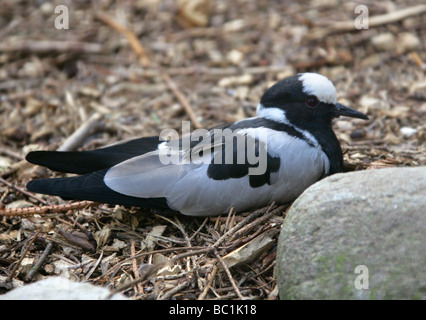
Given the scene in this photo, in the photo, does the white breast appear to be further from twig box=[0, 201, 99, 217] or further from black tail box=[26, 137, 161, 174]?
twig box=[0, 201, 99, 217]

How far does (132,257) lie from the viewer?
3.43m

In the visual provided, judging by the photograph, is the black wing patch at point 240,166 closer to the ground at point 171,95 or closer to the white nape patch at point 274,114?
the ground at point 171,95

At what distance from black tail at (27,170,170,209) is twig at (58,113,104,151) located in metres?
1.22

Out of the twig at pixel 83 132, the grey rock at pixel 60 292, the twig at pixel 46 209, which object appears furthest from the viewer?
the twig at pixel 83 132

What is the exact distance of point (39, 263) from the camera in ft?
11.5

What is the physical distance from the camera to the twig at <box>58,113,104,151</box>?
4.96 metres

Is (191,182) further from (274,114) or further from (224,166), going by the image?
(274,114)

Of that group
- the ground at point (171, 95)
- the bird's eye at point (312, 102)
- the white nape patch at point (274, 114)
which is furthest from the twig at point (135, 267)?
the bird's eye at point (312, 102)

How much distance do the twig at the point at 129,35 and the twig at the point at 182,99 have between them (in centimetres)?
48

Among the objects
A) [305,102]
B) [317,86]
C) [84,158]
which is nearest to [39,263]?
[84,158]

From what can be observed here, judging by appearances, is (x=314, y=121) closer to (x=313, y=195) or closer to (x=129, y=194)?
(x=313, y=195)

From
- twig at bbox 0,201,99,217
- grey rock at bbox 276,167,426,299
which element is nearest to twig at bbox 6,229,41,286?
twig at bbox 0,201,99,217

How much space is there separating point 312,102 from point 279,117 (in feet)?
0.86

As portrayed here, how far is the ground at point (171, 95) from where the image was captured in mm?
3432
